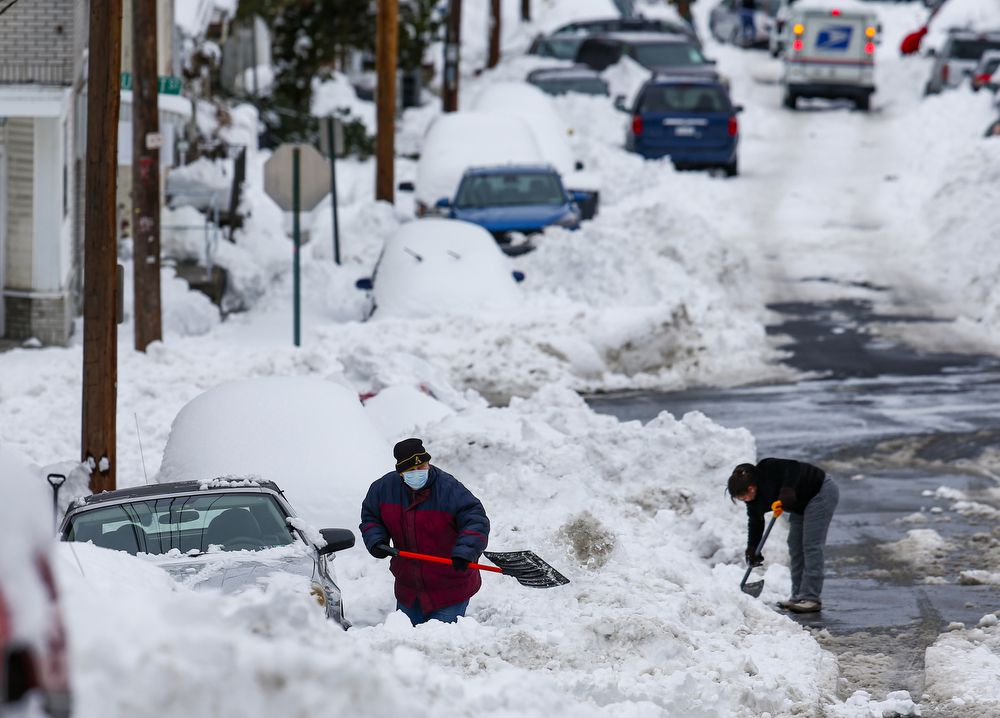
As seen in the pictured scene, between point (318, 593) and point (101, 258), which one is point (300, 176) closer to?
→ point (101, 258)

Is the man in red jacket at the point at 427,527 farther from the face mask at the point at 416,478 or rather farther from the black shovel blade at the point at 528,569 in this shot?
the black shovel blade at the point at 528,569

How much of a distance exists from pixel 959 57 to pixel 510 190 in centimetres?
1857

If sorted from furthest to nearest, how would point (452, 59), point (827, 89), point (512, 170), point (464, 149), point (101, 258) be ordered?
point (827, 89) → point (452, 59) → point (464, 149) → point (512, 170) → point (101, 258)

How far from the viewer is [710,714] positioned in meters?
7.65

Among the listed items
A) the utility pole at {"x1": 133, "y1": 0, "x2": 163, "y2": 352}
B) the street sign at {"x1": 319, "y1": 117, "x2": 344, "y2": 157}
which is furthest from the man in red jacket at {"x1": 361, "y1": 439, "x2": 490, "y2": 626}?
the street sign at {"x1": 319, "y1": 117, "x2": 344, "y2": 157}

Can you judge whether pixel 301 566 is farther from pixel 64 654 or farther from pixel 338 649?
pixel 64 654

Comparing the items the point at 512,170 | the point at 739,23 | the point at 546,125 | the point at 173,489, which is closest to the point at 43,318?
the point at 512,170

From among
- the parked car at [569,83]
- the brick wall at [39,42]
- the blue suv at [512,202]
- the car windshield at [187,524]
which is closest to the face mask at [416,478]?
the car windshield at [187,524]

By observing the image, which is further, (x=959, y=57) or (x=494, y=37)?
(x=494, y=37)

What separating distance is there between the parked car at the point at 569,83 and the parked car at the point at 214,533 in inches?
1100

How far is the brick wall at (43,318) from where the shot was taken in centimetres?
1848

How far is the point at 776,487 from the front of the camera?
10.4 metres

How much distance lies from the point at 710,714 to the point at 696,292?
542 inches

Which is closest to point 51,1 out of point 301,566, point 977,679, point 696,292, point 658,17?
point 696,292
